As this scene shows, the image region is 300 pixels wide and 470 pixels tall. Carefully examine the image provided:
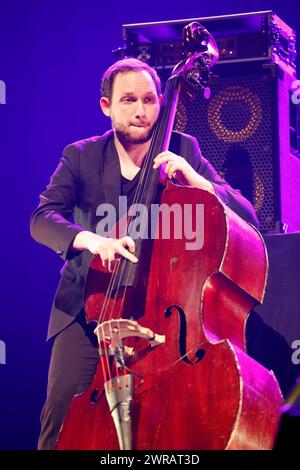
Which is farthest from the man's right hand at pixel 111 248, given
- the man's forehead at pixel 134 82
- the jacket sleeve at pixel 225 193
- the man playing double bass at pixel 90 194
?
the man's forehead at pixel 134 82

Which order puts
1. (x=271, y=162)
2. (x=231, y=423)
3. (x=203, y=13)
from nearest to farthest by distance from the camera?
(x=231, y=423) < (x=271, y=162) < (x=203, y=13)

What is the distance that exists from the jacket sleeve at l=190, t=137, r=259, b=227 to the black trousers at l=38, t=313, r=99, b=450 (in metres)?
0.62

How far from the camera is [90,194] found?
301 centimetres

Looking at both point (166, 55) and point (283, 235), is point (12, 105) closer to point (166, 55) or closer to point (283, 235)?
point (166, 55)

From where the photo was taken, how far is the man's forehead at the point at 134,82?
292cm

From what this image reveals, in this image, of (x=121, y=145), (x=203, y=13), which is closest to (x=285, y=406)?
(x=121, y=145)

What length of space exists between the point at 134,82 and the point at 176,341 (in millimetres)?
1002

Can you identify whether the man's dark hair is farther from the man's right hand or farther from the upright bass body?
the man's right hand

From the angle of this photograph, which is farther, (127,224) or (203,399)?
(127,224)

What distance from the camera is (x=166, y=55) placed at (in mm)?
3512

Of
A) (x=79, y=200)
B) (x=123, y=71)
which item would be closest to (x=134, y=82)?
(x=123, y=71)

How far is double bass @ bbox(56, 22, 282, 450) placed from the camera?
7.46ft

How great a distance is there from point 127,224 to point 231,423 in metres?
0.76

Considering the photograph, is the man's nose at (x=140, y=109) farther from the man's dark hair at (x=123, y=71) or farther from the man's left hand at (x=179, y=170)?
the man's left hand at (x=179, y=170)
